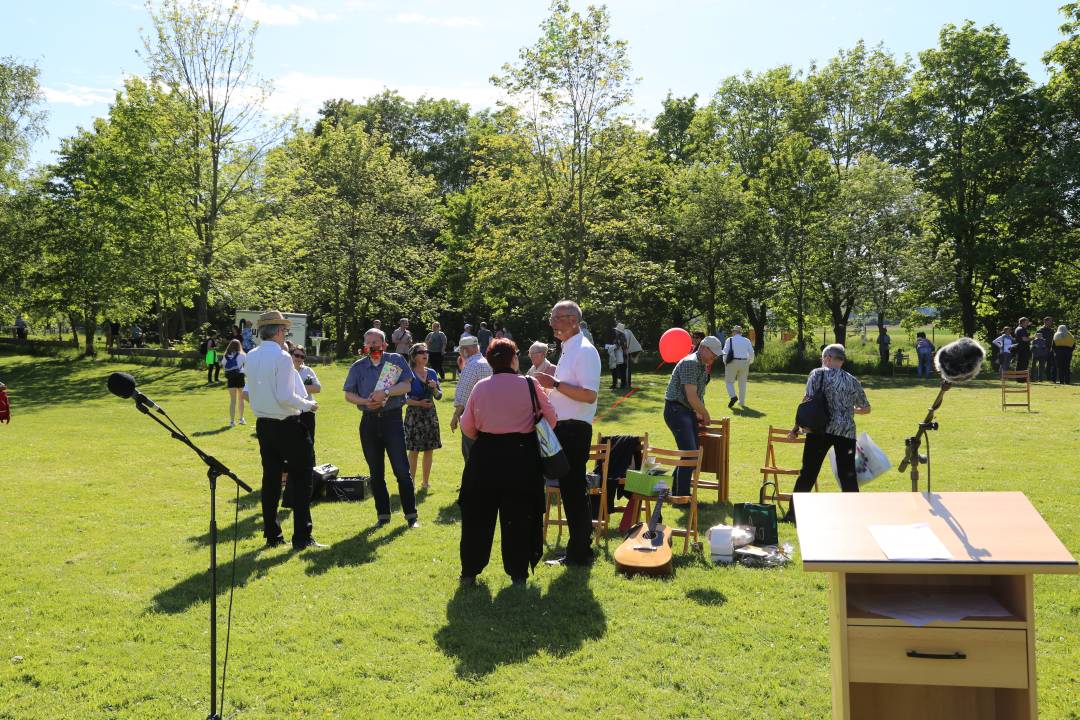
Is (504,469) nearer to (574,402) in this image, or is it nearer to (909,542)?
(574,402)

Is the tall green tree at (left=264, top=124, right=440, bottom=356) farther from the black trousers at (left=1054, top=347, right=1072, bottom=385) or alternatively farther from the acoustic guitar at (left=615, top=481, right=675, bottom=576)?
the acoustic guitar at (left=615, top=481, right=675, bottom=576)

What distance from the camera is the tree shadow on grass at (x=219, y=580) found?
5859mm

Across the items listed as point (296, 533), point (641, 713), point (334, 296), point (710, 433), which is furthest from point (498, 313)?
point (641, 713)

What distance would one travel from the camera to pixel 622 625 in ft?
17.8

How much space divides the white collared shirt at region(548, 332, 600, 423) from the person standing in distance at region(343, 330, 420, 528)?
1.96 meters

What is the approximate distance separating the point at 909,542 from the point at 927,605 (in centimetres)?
32

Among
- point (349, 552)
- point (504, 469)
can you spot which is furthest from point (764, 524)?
point (349, 552)

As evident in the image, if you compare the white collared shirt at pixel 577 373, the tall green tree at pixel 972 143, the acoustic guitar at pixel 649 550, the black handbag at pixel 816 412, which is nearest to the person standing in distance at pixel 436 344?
the black handbag at pixel 816 412

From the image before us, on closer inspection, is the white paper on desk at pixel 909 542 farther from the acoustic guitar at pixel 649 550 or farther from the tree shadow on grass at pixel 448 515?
the tree shadow on grass at pixel 448 515

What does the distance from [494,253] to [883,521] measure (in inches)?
938

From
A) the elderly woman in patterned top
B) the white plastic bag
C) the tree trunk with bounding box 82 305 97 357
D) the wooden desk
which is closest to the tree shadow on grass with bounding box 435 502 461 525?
the elderly woman in patterned top

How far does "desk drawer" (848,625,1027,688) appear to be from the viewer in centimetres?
277

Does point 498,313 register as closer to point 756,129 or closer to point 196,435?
point 756,129

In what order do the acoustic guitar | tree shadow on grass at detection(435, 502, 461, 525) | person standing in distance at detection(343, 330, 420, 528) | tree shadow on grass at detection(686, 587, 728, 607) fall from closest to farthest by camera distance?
tree shadow on grass at detection(686, 587, 728, 607) → the acoustic guitar → person standing in distance at detection(343, 330, 420, 528) → tree shadow on grass at detection(435, 502, 461, 525)
